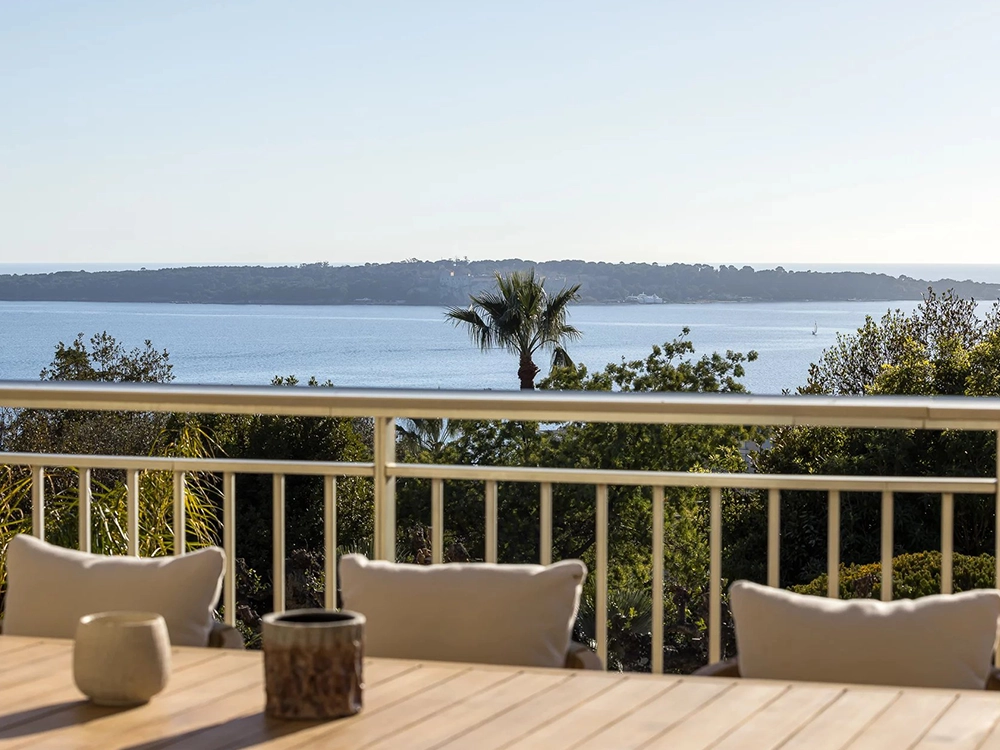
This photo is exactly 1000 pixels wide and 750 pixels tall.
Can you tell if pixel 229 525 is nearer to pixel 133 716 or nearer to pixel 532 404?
pixel 532 404

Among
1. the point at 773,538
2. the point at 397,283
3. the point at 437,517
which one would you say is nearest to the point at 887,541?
the point at 773,538

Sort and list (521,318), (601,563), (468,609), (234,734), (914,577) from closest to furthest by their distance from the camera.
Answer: (234,734) → (468,609) → (601,563) → (914,577) → (521,318)

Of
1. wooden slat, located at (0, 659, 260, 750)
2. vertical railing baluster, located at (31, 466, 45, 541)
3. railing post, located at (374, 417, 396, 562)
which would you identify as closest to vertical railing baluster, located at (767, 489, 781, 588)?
railing post, located at (374, 417, 396, 562)

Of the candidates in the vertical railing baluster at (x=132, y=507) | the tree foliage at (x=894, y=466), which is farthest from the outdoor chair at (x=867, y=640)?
the tree foliage at (x=894, y=466)

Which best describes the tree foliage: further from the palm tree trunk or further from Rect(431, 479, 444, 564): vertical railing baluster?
Rect(431, 479, 444, 564): vertical railing baluster

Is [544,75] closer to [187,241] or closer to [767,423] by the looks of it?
[187,241]

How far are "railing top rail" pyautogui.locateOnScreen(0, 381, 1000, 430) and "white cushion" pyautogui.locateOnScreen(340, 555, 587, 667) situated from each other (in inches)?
24.0

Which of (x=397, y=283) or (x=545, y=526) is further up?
(x=397, y=283)

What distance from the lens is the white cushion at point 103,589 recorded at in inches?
80.4

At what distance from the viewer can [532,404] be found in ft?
8.63

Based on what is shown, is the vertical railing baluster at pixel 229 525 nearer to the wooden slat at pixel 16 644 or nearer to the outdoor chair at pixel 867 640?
the wooden slat at pixel 16 644

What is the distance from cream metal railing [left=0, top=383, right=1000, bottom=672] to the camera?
8.29ft

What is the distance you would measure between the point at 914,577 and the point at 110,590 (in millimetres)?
5485

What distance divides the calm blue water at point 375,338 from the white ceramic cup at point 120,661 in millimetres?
45462
